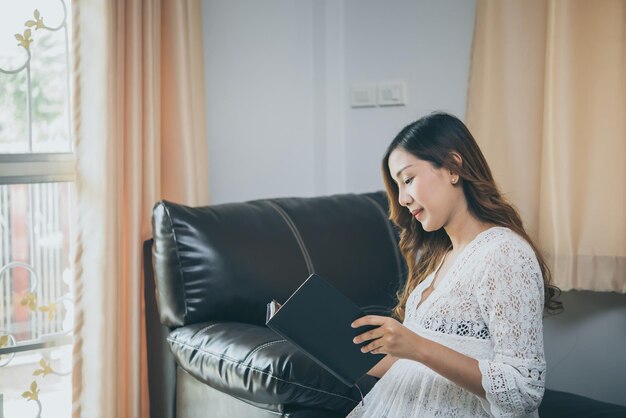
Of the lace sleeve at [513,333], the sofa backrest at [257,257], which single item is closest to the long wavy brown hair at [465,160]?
the lace sleeve at [513,333]

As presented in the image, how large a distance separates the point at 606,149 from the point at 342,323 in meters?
1.38

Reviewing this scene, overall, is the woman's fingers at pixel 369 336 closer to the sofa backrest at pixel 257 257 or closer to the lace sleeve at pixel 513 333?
the lace sleeve at pixel 513 333

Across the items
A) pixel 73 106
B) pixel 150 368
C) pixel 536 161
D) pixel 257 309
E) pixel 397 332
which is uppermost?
pixel 73 106

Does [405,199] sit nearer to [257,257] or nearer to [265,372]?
[265,372]

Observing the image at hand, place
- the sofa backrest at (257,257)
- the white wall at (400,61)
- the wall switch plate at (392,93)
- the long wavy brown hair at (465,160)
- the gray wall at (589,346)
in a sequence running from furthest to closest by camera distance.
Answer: the wall switch plate at (392,93) → the white wall at (400,61) → the gray wall at (589,346) → the sofa backrest at (257,257) → the long wavy brown hair at (465,160)

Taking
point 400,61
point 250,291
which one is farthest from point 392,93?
point 250,291

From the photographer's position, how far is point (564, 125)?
2461 mm

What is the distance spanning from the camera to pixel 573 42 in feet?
8.01

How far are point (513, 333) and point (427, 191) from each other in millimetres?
355

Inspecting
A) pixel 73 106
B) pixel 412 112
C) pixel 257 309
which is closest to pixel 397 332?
pixel 257 309

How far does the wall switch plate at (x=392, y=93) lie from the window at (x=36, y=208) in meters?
1.29

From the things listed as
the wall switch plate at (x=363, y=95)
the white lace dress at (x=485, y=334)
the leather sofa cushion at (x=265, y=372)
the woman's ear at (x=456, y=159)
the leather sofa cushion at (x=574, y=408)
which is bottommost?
the leather sofa cushion at (x=574, y=408)

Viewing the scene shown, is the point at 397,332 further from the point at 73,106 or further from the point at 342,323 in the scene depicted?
the point at 73,106

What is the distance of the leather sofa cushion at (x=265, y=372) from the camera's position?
1739mm
